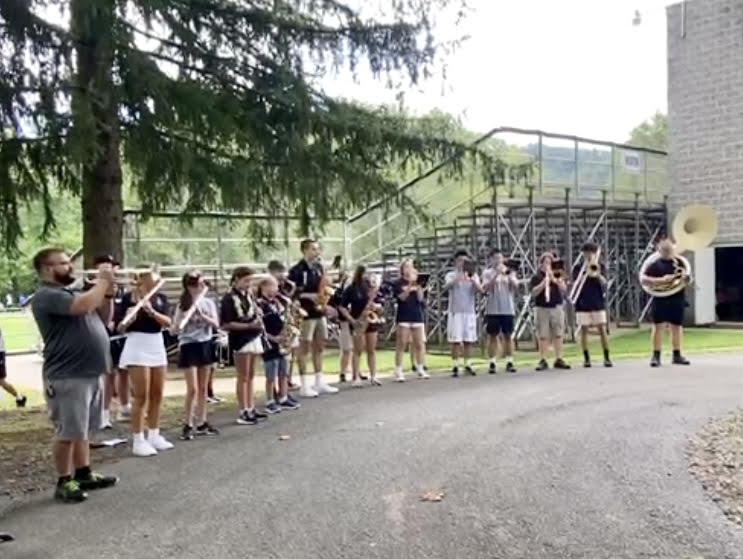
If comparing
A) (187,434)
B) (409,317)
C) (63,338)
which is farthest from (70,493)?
(409,317)

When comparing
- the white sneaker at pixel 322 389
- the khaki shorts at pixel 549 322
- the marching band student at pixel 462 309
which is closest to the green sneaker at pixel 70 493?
the white sneaker at pixel 322 389

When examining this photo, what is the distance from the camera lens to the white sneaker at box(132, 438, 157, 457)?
754cm

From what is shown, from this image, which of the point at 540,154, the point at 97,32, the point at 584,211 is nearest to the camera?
the point at 97,32

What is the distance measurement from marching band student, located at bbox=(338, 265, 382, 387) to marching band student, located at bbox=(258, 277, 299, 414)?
6.21ft

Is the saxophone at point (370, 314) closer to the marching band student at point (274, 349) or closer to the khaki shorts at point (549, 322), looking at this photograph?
the marching band student at point (274, 349)

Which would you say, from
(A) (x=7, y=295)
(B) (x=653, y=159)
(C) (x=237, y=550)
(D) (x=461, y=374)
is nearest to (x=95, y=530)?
(C) (x=237, y=550)

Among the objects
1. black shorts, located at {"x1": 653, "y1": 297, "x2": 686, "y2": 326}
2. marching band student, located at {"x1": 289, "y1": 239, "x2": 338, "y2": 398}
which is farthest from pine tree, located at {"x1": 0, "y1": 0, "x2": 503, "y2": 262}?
black shorts, located at {"x1": 653, "y1": 297, "x2": 686, "y2": 326}

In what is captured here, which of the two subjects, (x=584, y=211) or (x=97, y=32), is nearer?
(x=97, y=32)

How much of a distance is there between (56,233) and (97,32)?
2.71 meters

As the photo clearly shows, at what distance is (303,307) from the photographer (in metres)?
10.8

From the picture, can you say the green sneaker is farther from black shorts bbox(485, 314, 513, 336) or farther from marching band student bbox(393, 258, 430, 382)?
black shorts bbox(485, 314, 513, 336)

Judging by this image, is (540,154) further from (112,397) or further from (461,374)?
(112,397)

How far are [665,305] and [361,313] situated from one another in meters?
4.43

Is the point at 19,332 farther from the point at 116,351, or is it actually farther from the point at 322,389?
the point at 116,351
